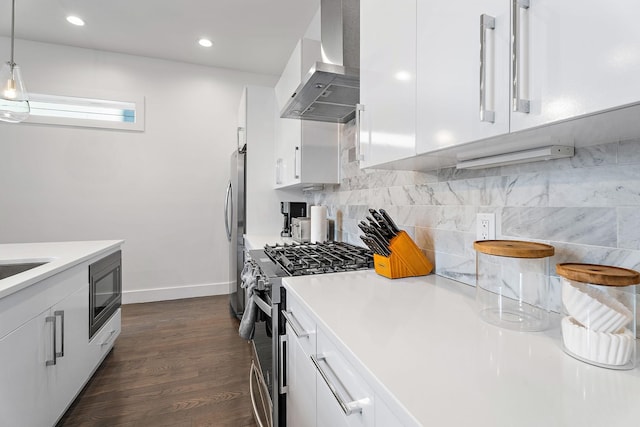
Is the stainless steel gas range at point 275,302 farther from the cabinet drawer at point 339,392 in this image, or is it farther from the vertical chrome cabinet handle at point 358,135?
the vertical chrome cabinet handle at point 358,135

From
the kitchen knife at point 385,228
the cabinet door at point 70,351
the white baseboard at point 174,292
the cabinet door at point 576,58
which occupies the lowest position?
the white baseboard at point 174,292

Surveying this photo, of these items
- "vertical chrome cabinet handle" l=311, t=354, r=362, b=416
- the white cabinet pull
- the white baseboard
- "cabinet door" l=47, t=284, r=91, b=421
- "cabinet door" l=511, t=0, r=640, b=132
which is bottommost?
the white baseboard

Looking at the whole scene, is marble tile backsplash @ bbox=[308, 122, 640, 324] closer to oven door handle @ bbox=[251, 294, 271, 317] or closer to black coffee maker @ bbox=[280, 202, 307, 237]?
oven door handle @ bbox=[251, 294, 271, 317]

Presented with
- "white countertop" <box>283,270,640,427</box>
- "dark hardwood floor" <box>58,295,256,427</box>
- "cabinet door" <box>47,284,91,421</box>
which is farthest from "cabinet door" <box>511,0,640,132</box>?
"cabinet door" <box>47,284,91,421</box>

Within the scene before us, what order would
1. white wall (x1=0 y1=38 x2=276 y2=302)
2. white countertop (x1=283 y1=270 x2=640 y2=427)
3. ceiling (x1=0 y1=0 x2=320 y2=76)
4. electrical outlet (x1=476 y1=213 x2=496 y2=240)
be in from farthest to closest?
1. white wall (x1=0 y1=38 x2=276 y2=302)
2. ceiling (x1=0 y1=0 x2=320 y2=76)
3. electrical outlet (x1=476 y1=213 x2=496 y2=240)
4. white countertop (x1=283 y1=270 x2=640 y2=427)

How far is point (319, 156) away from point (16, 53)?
363 cm

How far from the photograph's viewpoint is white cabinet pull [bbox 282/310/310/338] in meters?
1.03

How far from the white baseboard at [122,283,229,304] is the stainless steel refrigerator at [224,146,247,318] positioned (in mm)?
738

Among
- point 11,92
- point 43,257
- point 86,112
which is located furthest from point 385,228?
point 86,112

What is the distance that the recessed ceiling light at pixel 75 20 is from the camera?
2.89 metres

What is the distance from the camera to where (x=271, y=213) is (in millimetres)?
3166

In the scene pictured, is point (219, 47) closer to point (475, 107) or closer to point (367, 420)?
point (475, 107)

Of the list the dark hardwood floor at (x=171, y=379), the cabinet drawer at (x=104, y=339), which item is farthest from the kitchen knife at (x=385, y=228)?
the cabinet drawer at (x=104, y=339)

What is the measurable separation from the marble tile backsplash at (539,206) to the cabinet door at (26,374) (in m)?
1.80
